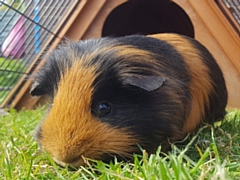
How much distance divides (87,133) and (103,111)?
0.36 feet

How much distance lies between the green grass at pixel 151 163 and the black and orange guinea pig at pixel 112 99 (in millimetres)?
55

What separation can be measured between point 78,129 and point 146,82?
0.81 feet

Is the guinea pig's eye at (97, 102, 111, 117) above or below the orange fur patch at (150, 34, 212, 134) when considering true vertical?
above

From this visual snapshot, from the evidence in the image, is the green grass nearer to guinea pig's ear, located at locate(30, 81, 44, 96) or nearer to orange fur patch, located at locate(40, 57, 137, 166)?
orange fur patch, located at locate(40, 57, 137, 166)

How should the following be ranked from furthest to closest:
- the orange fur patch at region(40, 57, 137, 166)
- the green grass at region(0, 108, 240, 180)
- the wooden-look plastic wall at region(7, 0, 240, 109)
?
the wooden-look plastic wall at region(7, 0, 240, 109) → the orange fur patch at region(40, 57, 137, 166) → the green grass at region(0, 108, 240, 180)

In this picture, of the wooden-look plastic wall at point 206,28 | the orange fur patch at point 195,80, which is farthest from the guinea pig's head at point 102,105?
the wooden-look plastic wall at point 206,28

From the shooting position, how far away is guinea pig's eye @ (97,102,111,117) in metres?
1.36

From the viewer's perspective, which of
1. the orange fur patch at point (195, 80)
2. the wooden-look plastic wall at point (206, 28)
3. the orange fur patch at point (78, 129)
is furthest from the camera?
the wooden-look plastic wall at point (206, 28)

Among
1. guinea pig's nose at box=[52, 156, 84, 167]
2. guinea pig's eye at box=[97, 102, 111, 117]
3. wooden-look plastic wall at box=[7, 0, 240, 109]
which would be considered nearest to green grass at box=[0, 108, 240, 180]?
guinea pig's nose at box=[52, 156, 84, 167]

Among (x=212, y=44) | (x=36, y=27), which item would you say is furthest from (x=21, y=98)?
(x=212, y=44)

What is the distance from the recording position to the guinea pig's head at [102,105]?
1290 millimetres

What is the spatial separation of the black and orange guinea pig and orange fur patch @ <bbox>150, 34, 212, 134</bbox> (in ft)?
0.11

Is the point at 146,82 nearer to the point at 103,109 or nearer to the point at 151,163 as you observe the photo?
the point at 103,109

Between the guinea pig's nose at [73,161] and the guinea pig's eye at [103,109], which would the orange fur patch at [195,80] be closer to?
the guinea pig's eye at [103,109]
